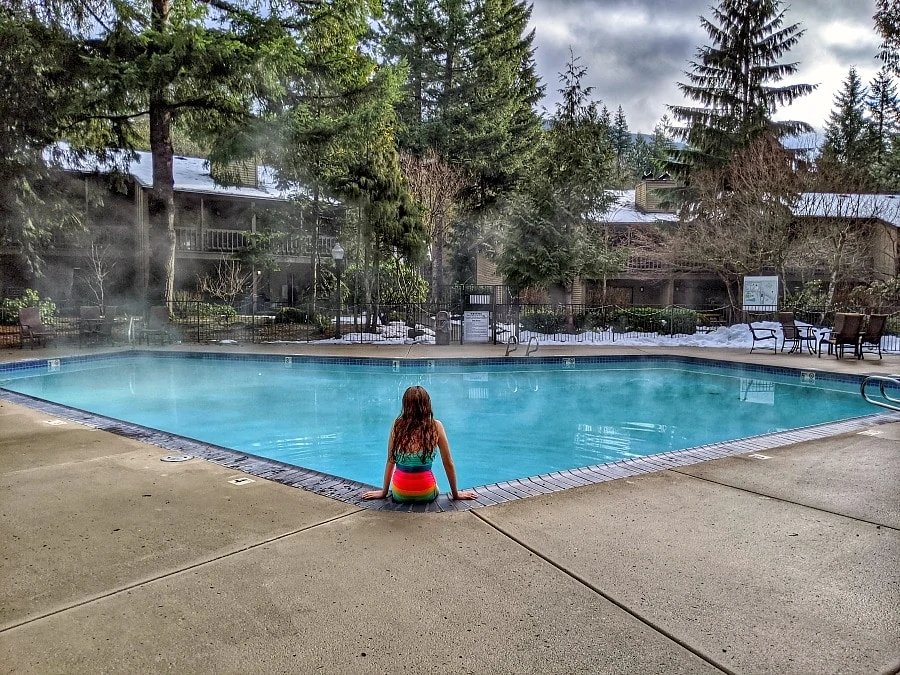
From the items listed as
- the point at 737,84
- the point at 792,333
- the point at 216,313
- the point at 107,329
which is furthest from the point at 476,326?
the point at 737,84

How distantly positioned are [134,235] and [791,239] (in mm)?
21366

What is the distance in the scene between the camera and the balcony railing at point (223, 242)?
67.2 ft

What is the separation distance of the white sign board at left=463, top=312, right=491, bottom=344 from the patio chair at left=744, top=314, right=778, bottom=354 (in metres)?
6.06

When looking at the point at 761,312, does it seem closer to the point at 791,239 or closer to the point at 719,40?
the point at 791,239

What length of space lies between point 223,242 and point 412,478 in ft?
67.3

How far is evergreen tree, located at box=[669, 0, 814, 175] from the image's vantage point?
740 inches

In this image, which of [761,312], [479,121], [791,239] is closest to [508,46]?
[479,121]

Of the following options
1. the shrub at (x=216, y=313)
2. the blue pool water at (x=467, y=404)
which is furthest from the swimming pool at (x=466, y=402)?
the shrub at (x=216, y=313)

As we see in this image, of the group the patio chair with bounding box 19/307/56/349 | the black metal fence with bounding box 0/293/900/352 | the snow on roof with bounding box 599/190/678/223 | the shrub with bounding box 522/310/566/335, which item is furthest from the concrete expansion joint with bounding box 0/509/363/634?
the snow on roof with bounding box 599/190/678/223

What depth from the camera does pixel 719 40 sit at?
19.4 m

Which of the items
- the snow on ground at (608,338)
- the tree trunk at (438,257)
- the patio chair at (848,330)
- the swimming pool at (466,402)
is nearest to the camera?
the swimming pool at (466,402)

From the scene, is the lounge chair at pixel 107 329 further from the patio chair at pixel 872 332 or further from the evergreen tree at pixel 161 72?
the patio chair at pixel 872 332

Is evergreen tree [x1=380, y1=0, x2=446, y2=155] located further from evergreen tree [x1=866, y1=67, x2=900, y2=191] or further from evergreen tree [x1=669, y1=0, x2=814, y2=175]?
evergreen tree [x1=866, y1=67, x2=900, y2=191]

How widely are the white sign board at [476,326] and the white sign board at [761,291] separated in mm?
6378
